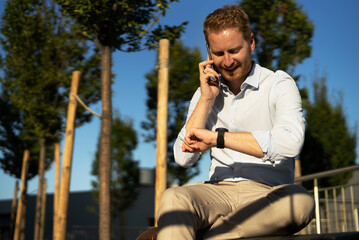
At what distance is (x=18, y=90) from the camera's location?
12148 millimetres

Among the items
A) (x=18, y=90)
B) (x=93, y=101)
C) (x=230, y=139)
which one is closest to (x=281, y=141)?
(x=230, y=139)

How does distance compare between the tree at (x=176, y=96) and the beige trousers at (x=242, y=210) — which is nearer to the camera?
the beige trousers at (x=242, y=210)

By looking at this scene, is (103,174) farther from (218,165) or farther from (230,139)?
(230,139)

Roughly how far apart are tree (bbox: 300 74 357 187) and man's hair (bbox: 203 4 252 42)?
1081 cm

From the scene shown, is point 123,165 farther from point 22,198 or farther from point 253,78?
point 253,78

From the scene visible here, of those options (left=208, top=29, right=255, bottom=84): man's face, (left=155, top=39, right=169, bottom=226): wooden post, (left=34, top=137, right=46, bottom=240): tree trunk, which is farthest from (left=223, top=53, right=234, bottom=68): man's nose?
(left=34, top=137, right=46, bottom=240): tree trunk

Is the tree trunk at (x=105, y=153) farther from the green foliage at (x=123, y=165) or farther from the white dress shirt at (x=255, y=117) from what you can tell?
the green foliage at (x=123, y=165)

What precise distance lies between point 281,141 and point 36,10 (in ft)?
38.7

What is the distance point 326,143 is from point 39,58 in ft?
28.6

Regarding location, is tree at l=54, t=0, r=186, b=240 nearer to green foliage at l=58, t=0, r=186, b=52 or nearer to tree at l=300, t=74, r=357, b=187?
green foliage at l=58, t=0, r=186, b=52

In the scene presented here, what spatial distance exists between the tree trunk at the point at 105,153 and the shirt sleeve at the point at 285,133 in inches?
205

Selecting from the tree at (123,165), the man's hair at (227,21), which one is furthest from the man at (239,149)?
the tree at (123,165)

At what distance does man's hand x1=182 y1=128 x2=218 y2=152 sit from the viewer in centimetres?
175

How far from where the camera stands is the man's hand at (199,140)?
175 cm
